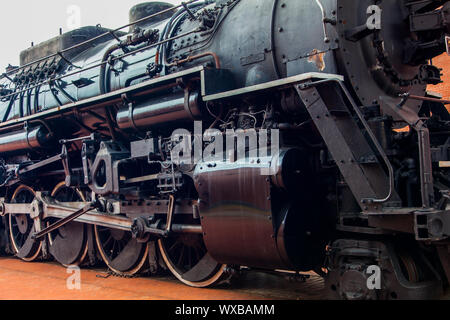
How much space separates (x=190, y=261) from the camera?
6527 millimetres

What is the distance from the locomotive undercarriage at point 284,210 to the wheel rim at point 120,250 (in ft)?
0.08

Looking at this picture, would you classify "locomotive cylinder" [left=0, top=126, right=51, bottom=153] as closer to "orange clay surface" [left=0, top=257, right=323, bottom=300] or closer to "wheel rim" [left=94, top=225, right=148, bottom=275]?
"wheel rim" [left=94, top=225, right=148, bottom=275]

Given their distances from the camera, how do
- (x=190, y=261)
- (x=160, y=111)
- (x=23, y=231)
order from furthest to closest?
(x=23, y=231) < (x=190, y=261) < (x=160, y=111)

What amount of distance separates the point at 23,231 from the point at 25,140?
1.90m

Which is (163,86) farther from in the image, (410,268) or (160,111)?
(410,268)

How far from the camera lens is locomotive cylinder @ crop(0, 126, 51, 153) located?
26.1 feet

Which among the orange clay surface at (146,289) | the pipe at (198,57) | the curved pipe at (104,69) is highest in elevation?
the curved pipe at (104,69)

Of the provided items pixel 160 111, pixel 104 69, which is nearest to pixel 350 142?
pixel 160 111

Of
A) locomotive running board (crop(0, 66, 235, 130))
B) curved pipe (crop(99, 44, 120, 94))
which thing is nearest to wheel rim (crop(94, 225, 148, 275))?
locomotive running board (crop(0, 66, 235, 130))

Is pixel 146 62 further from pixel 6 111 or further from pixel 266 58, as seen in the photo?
pixel 6 111

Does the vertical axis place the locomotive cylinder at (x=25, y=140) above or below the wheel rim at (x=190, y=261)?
above

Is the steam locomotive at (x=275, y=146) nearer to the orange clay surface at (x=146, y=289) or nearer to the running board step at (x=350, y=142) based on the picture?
the running board step at (x=350, y=142)

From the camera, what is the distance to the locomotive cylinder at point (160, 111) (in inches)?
222

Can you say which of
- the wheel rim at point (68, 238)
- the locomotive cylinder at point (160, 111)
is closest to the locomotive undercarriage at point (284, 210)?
the locomotive cylinder at point (160, 111)
